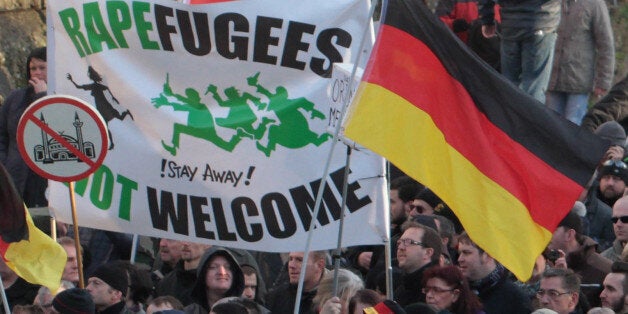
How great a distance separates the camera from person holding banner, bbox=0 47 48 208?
12750mm

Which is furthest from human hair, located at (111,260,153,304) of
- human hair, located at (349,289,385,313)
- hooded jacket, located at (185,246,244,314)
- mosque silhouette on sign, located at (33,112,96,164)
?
human hair, located at (349,289,385,313)

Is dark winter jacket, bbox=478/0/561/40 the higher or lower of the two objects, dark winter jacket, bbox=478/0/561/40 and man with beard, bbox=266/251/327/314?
the higher

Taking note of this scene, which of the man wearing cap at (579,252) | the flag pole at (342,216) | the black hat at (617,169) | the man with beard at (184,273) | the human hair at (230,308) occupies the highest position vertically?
the flag pole at (342,216)

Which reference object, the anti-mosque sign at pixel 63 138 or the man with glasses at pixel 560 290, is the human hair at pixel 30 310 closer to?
the anti-mosque sign at pixel 63 138

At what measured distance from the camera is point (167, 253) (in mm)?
11703

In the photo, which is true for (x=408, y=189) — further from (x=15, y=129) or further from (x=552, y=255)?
(x=15, y=129)

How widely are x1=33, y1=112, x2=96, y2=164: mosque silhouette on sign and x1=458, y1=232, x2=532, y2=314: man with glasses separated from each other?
91.8 inches

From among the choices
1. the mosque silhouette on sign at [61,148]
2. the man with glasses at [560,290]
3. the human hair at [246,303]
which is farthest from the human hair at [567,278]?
the mosque silhouette on sign at [61,148]

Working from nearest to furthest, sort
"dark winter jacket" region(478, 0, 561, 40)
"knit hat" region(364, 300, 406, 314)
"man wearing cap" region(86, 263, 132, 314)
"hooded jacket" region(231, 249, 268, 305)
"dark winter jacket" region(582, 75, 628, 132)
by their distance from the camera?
"knit hat" region(364, 300, 406, 314) < "man wearing cap" region(86, 263, 132, 314) < "hooded jacket" region(231, 249, 268, 305) < "dark winter jacket" region(478, 0, 561, 40) < "dark winter jacket" region(582, 75, 628, 132)

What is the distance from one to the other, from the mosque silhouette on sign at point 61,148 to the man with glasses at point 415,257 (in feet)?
6.89

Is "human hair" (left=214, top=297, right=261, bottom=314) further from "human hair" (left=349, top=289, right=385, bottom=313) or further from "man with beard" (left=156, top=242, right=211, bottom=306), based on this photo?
"man with beard" (left=156, top=242, right=211, bottom=306)

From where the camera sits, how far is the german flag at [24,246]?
9383mm

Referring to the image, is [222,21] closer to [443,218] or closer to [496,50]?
[443,218]

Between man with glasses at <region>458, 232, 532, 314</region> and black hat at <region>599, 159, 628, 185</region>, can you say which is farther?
black hat at <region>599, 159, 628, 185</region>
